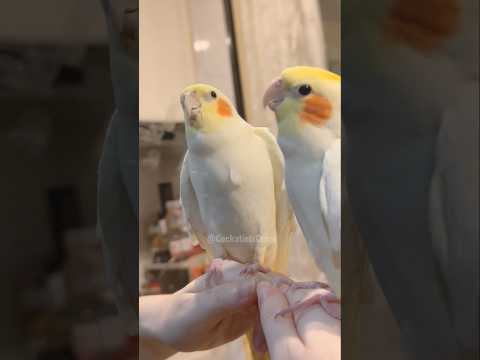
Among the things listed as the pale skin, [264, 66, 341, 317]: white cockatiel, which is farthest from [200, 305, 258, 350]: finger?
[264, 66, 341, 317]: white cockatiel

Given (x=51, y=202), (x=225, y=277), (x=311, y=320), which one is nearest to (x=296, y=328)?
(x=311, y=320)

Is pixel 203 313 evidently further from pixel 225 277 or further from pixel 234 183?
pixel 234 183

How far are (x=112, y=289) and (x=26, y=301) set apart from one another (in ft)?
0.61

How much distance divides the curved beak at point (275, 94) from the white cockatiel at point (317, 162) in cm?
1

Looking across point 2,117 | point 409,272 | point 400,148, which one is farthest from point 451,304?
point 2,117

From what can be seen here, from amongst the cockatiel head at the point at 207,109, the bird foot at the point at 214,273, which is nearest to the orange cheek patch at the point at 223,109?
the cockatiel head at the point at 207,109

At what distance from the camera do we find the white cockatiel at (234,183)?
0.85 m

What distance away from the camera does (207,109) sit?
2.86 feet

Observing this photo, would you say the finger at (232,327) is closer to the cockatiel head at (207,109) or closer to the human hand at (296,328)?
the human hand at (296,328)

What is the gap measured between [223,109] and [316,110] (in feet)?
0.54

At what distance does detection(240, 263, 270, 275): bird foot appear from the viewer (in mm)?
850

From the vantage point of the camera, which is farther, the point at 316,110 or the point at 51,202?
the point at 51,202

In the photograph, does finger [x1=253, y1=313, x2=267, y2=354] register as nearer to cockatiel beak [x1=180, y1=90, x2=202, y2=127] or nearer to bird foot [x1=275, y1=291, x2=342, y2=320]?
bird foot [x1=275, y1=291, x2=342, y2=320]

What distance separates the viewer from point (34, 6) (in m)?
1.01
